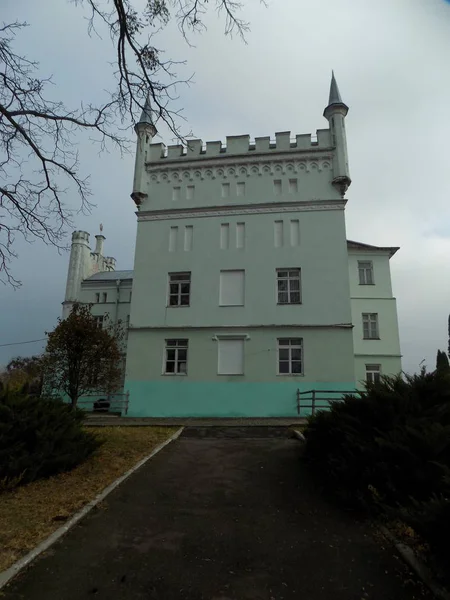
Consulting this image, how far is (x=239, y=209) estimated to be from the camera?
69.6 ft

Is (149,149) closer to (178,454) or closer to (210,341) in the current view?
(210,341)

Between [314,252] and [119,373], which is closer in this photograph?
[119,373]

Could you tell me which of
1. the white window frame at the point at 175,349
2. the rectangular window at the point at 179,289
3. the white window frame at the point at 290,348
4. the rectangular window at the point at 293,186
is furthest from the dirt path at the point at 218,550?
the rectangular window at the point at 293,186

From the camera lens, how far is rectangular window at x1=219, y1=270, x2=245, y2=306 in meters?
20.1

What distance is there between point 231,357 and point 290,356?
279 cm

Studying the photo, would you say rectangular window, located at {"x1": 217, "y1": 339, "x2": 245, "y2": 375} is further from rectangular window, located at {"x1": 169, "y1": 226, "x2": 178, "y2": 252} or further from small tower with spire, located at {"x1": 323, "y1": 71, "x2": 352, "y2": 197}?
small tower with spire, located at {"x1": 323, "y1": 71, "x2": 352, "y2": 197}

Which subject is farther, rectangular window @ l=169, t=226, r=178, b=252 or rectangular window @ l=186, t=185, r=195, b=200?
rectangular window @ l=186, t=185, r=195, b=200

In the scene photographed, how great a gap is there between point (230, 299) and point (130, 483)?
14.1 metres

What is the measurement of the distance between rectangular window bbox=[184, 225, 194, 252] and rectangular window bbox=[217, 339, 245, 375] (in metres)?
5.31

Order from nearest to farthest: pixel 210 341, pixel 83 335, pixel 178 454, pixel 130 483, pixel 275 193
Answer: pixel 130 483 → pixel 178 454 → pixel 83 335 → pixel 210 341 → pixel 275 193

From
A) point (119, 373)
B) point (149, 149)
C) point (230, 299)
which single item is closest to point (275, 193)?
point (230, 299)

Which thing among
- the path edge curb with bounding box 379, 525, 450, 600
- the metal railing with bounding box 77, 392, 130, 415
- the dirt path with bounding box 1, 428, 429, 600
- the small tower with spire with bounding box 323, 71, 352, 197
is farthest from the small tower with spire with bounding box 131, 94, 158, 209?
the path edge curb with bounding box 379, 525, 450, 600

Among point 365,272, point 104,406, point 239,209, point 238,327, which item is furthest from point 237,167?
point 104,406

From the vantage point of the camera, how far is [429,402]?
19.1 ft
